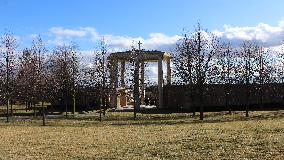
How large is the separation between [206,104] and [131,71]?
55.9 ft

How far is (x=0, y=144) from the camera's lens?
835 inches

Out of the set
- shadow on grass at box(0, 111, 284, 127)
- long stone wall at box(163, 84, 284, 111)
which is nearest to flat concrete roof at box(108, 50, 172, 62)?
long stone wall at box(163, 84, 284, 111)

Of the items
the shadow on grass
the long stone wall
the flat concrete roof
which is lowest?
the shadow on grass

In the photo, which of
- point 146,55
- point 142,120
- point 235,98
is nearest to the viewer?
point 142,120

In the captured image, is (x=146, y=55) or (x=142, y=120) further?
(x=146, y=55)

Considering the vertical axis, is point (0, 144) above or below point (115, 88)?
below

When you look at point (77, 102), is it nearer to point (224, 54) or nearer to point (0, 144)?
point (224, 54)

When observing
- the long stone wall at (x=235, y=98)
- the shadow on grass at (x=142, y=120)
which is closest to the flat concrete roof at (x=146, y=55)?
the long stone wall at (x=235, y=98)

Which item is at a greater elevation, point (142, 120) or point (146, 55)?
point (146, 55)

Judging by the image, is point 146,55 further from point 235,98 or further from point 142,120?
point 142,120

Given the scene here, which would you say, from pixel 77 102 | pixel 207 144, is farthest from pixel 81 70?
pixel 207 144

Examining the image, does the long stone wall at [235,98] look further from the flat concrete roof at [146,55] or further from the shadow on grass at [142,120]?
the shadow on grass at [142,120]

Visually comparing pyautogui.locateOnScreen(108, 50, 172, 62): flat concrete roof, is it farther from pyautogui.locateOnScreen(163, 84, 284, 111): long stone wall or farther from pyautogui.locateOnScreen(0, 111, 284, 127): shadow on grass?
pyautogui.locateOnScreen(0, 111, 284, 127): shadow on grass

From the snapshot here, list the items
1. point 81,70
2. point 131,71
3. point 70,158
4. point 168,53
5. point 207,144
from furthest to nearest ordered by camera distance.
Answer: point 168,53, point 81,70, point 131,71, point 207,144, point 70,158
